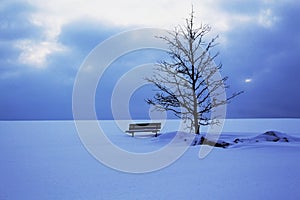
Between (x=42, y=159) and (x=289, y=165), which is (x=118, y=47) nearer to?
(x=42, y=159)

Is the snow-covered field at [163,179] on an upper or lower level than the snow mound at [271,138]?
lower

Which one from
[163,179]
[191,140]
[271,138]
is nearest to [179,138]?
[191,140]

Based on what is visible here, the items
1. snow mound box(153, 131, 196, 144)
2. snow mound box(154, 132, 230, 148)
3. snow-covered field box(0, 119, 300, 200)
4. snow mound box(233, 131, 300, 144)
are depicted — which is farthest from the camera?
snow mound box(153, 131, 196, 144)

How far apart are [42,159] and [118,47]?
637 centimetres

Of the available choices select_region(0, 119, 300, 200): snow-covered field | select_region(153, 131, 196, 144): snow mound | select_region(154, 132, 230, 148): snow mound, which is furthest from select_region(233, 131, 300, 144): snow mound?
select_region(0, 119, 300, 200): snow-covered field

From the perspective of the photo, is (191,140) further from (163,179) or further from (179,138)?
(163,179)

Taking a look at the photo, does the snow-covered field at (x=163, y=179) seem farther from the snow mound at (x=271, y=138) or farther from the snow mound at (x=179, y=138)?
the snow mound at (x=179, y=138)

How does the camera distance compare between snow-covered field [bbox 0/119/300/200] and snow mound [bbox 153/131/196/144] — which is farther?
snow mound [bbox 153/131/196/144]

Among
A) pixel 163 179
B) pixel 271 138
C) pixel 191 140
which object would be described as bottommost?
pixel 163 179

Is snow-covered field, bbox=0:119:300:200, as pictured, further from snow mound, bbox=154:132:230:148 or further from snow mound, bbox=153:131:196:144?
snow mound, bbox=153:131:196:144

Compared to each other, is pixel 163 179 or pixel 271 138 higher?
pixel 271 138

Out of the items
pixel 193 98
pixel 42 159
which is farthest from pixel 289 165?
pixel 193 98

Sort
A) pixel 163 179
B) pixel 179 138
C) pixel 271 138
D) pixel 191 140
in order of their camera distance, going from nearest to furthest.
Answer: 1. pixel 163 179
2. pixel 191 140
3. pixel 271 138
4. pixel 179 138

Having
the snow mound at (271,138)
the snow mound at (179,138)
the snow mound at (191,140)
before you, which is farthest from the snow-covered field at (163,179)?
the snow mound at (179,138)
